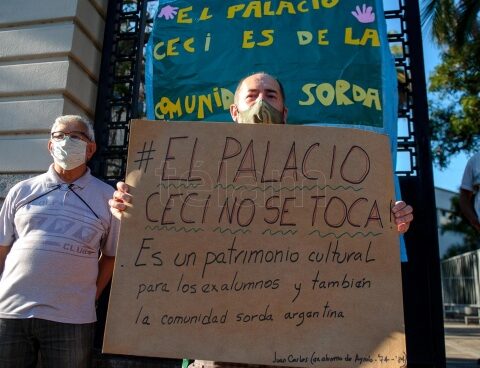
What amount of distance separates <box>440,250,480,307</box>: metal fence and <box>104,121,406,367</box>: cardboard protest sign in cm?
1203

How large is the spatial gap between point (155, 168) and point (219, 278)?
0.53 metres

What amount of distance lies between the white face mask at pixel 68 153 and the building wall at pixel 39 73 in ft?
5.99

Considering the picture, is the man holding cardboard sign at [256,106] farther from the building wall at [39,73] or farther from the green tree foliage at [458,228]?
the green tree foliage at [458,228]

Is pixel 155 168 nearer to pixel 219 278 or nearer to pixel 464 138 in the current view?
pixel 219 278

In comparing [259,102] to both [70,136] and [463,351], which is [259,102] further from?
[463,351]

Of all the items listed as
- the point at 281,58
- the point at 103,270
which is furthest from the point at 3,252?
the point at 281,58

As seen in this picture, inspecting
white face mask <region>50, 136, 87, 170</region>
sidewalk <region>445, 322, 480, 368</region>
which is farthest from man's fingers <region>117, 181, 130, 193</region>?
sidewalk <region>445, 322, 480, 368</region>

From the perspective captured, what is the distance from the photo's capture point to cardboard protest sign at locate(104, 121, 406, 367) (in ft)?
5.78

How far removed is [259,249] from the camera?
1.88 metres

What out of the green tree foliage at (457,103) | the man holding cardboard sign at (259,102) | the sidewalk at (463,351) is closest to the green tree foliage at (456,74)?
the green tree foliage at (457,103)

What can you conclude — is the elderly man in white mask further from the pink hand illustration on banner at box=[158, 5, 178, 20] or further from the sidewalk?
the sidewalk

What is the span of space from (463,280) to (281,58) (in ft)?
41.1

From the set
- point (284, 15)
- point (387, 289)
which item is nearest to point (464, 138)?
point (284, 15)

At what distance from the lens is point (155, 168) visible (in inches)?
77.9
